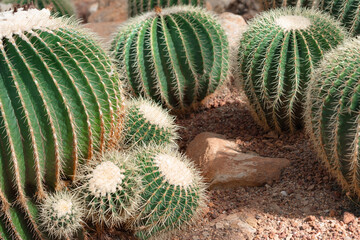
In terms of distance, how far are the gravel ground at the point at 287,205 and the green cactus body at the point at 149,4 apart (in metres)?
1.96

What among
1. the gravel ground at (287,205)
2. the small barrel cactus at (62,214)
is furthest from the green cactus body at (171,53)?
the small barrel cactus at (62,214)

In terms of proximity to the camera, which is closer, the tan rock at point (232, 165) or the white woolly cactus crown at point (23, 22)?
the white woolly cactus crown at point (23, 22)

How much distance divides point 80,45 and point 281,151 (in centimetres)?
170

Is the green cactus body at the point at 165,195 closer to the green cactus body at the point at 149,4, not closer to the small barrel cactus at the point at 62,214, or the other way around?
the small barrel cactus at the point at 62,214

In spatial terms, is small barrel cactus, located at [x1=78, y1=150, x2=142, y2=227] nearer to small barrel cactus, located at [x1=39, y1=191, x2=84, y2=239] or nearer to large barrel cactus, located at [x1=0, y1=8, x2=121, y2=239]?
small barrel cactus, located at [x1=39, y1=191, x2=84, y2=239]

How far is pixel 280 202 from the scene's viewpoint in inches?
122

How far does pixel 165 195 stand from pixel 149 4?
3.10 metres

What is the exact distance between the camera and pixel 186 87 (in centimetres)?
432

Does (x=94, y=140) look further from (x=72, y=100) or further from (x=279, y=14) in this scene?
(x=279, y=14)

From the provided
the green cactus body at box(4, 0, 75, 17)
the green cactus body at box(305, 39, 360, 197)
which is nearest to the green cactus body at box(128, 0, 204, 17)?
the green cactus body at box(4, 0, 75, 17)

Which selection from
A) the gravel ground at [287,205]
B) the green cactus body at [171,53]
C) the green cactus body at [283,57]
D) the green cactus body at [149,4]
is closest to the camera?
the gravel ground at [287,205]

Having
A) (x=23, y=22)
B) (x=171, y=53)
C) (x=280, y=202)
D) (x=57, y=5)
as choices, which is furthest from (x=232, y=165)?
(x=57, y=5)

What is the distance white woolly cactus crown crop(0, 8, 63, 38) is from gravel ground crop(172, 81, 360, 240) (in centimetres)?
144

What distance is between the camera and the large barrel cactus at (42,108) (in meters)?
2.55
